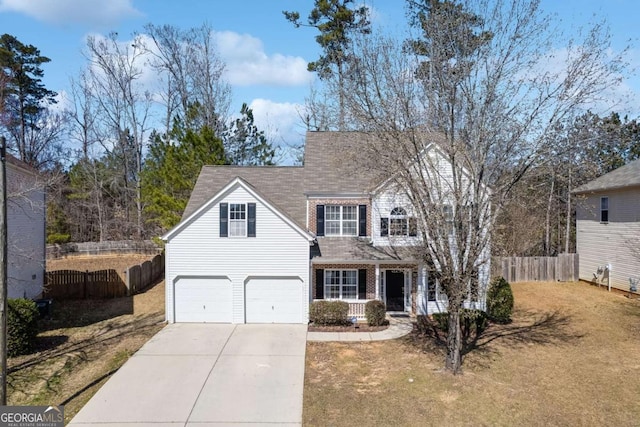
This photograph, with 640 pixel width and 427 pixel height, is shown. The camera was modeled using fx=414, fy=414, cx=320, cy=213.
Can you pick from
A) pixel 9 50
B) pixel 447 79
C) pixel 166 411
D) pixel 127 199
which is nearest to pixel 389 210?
pixel 447 79

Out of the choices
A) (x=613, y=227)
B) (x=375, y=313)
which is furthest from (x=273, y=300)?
(x=613, y=227)

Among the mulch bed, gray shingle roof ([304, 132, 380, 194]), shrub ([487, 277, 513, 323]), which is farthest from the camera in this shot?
gray shingle roof ([304, 132, 380, 194])

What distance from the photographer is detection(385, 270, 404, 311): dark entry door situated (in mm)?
18734

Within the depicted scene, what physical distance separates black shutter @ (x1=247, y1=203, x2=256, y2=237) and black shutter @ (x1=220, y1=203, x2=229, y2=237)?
0.88 meters

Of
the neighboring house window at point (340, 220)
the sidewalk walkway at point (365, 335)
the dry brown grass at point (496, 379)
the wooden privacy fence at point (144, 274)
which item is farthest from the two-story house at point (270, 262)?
the wooden privacy fence at point (144, 274)

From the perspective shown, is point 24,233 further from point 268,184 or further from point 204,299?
point 268,184

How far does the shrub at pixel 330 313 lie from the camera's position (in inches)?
663

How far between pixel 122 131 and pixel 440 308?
3287 cm

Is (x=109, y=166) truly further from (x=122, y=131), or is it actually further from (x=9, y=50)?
(x=9, y=50)

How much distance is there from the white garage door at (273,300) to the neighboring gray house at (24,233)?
8.72 m

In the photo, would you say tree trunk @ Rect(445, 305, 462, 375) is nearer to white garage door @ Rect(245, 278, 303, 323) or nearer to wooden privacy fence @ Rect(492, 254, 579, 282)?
white garage door @ Rect(245, 278, 303, 323)

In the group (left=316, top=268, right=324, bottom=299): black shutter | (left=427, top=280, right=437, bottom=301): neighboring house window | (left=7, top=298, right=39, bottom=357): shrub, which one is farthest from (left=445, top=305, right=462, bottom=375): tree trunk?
(left=7, top=298, right=39, bottom=357): shrub

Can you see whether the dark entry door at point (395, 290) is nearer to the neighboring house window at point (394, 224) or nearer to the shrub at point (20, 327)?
the neighboring house window at point (394, 224)

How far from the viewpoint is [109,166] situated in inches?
1523
